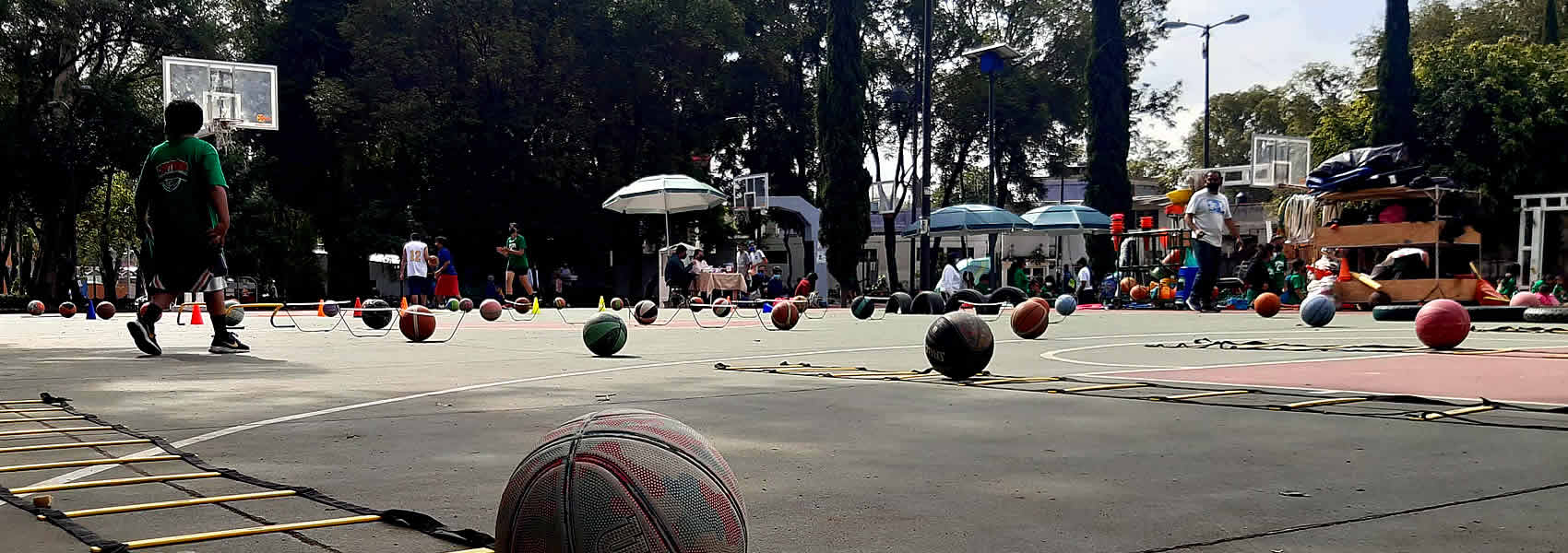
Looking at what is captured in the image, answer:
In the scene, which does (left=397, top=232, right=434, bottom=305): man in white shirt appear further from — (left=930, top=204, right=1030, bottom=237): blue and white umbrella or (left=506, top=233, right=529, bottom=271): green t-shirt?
(left=930, top=204, right=1030, bottom=237): blue and white umbrella

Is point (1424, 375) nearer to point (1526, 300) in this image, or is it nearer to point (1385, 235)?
point (1526, 300)

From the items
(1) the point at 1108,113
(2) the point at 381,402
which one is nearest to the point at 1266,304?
(2) the point at 381,402

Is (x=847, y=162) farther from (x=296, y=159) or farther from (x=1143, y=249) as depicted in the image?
(x=296, y=159)

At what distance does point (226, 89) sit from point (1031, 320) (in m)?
25.9

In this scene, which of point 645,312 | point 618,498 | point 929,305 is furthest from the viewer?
point 929,305

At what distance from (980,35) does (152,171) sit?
43.0 m

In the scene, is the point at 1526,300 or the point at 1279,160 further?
the point at 1279,160

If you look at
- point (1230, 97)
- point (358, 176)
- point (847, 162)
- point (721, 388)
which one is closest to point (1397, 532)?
point (721, 388)

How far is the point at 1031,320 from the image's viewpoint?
13.2 metres

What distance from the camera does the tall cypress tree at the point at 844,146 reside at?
40.9m

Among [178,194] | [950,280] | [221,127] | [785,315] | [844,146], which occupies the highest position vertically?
[844,146]

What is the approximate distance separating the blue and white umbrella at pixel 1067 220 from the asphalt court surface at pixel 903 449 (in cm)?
2050

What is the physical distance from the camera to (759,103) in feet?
160

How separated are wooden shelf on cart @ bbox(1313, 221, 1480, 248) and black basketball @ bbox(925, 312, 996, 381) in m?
17.9
